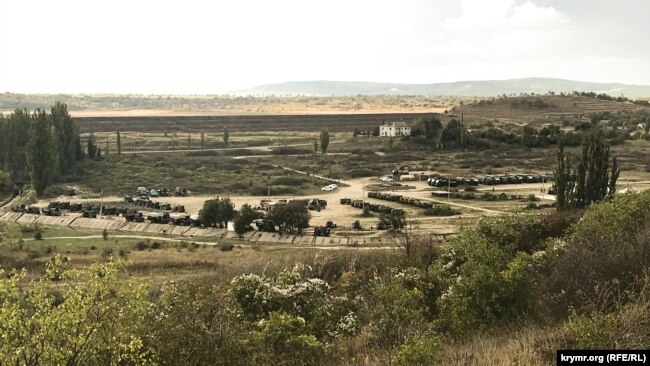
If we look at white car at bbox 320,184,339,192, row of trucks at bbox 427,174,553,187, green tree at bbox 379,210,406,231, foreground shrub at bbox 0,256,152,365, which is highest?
foreground shrub at bbox 0,256,152,365

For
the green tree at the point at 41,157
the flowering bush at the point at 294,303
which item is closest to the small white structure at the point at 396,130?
the green tree at the point at 41,157

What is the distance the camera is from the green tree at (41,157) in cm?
7575

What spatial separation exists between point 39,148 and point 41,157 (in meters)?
1.23

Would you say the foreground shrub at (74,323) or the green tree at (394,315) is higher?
the foreground shrub at (74,323)

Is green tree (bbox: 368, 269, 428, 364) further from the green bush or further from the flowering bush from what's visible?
the green bush

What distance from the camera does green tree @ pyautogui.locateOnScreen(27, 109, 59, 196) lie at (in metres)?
75.8

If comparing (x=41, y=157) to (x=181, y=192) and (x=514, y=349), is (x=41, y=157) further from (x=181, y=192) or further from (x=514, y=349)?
(x=514, y=349)

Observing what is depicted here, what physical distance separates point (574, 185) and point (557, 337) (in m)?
41.4

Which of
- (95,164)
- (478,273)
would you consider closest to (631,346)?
(478,273)

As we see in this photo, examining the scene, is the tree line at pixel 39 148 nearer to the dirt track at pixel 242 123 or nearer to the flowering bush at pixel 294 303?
the dirt track at pixel 242 123

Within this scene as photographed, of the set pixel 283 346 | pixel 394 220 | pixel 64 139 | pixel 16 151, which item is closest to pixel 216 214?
pixel 394 220

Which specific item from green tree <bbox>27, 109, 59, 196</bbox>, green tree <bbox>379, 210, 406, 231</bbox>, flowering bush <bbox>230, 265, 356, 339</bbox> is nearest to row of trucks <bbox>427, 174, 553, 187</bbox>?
green tree <bbox>379, 210, 406, 231</bbox>

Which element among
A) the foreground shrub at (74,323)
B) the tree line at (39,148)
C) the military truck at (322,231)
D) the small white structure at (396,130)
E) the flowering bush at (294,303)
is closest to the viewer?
the foreground shrub at (74,323)

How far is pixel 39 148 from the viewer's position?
252 feet
